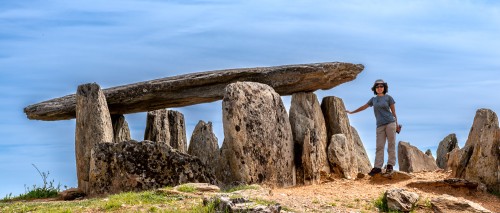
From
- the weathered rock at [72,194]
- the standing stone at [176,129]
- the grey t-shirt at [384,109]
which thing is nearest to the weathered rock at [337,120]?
the grey t-shirt at [384,109]

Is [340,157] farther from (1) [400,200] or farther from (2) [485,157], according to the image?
(1) [400,200]

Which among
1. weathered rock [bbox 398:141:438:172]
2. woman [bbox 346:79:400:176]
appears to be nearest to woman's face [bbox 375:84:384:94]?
woman [bbox 346:79:400:176]

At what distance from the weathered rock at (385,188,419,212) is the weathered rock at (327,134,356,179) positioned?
583 cm

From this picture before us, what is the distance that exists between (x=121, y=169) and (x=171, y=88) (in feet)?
16.8

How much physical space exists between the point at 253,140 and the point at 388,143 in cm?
450

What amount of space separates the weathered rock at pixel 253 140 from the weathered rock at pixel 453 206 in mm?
5997

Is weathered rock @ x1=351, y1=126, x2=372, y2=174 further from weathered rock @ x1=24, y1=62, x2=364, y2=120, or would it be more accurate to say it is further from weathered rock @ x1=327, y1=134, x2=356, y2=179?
weathered rock @ x1=24, y1=62, x2=364, y2=120

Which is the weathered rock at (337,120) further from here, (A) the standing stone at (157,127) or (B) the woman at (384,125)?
(A) the standing stone at (157,127)

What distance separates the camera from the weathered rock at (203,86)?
29.1 m

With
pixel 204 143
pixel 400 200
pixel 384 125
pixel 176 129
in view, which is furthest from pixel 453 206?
pixel 176 129

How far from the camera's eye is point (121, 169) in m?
25.7

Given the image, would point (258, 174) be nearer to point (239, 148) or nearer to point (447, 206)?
point (239, 148)

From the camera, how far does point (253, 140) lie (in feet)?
84.8

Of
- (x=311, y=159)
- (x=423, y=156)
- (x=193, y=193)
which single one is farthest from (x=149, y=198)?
(x=423, y=156)
